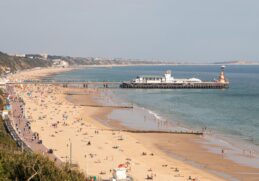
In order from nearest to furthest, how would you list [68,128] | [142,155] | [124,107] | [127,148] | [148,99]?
[142,155] < [127,148] < [68,128] < [124,107] < [148,99]

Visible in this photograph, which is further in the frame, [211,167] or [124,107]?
[124,107]

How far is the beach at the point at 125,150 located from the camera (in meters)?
30.9

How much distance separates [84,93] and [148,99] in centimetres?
1579

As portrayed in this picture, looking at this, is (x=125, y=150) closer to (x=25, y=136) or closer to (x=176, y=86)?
(x=25, y=136)

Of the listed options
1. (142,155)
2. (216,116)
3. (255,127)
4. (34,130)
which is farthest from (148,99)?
(142,155)

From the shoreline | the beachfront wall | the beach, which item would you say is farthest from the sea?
the beachfront wall

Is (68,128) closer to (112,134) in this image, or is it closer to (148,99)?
(112,134)

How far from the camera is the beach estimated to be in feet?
101

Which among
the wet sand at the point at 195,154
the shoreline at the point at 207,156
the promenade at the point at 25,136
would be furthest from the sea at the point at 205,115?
the promenade at the point at 25,136

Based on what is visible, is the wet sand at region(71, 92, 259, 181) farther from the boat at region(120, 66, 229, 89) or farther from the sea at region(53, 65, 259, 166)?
the boat at region(120, 66, 229, 89)

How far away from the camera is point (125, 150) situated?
1491 inches

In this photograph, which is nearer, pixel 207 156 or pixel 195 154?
pixel 207 156

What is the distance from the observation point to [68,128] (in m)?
47.8

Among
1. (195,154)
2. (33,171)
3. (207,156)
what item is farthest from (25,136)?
(33,171)
